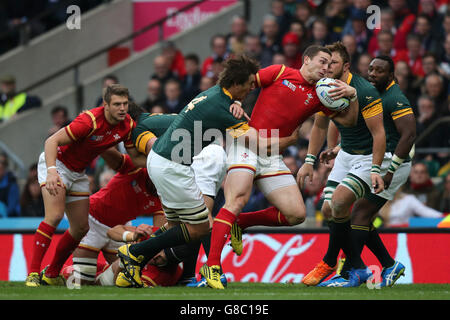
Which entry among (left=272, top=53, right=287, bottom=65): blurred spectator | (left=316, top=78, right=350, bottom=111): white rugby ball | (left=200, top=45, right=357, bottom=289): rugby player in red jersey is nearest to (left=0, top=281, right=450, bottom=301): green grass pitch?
(left=200, top=45, right=357, bottom=289): rugby player in red jersey

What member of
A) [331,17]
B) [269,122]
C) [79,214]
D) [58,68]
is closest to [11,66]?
[58,68]

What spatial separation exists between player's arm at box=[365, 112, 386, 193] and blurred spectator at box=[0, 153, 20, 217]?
6.63 meters

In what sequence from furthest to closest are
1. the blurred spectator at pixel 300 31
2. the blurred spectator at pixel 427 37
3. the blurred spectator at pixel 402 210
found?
the blurred spectator at pixel 300 31
the blurred spectator at pixel 427 37
the blurred spectator at pixel 402 210

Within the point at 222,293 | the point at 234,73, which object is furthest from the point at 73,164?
the point at 222,293

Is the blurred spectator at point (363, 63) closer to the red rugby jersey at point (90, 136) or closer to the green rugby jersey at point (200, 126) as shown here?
the red rugby jersey at point (90, 136)

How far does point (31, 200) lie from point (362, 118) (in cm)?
611

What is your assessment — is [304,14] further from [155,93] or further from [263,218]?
[263,218]

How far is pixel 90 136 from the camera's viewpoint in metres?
8.02

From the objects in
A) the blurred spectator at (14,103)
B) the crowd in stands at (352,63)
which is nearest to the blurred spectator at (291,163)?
the crowd in stands at (352,63)

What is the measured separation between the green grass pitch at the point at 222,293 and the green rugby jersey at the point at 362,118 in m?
1.35

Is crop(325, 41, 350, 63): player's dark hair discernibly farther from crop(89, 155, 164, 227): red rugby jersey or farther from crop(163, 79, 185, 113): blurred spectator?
crop(163, 79, 185, 113): blurred spectator

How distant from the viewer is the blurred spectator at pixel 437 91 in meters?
11.6

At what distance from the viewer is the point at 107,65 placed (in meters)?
16.6
